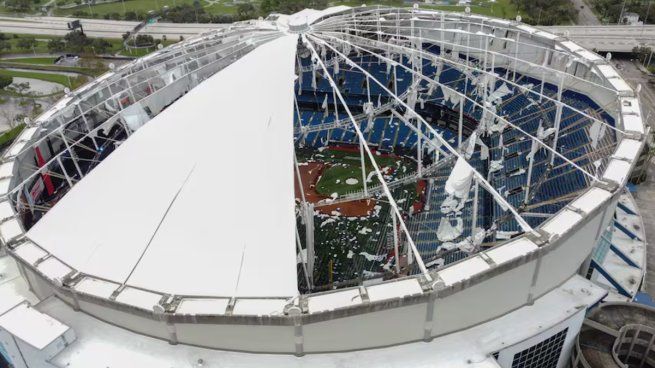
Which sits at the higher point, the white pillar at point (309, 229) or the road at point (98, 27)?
the road at point (98, 27)

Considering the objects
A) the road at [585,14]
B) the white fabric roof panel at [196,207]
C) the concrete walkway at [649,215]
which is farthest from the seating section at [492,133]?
the road at [585,14]

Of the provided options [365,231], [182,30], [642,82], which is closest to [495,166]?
[365,231]

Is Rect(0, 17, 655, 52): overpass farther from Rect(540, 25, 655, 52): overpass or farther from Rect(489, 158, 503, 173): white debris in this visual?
Rect(489, 158, 503, 173): white debris

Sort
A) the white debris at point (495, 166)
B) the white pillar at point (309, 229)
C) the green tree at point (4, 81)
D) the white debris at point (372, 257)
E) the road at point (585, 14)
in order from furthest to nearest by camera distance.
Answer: the road at point (585, 14) < the green tree at point (4, 81) < the white debris at point (495, 166) < the white debris at point (372, 257) < the white pillar at point (309, 229)

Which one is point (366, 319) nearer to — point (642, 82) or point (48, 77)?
point (642, 82)

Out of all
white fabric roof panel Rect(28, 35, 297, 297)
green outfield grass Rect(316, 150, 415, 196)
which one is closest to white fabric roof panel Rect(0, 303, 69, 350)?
white fabric roof panel Rect(28, 35, 297, 297)

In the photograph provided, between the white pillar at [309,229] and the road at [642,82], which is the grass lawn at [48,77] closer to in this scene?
the white pillar at [309,229]
